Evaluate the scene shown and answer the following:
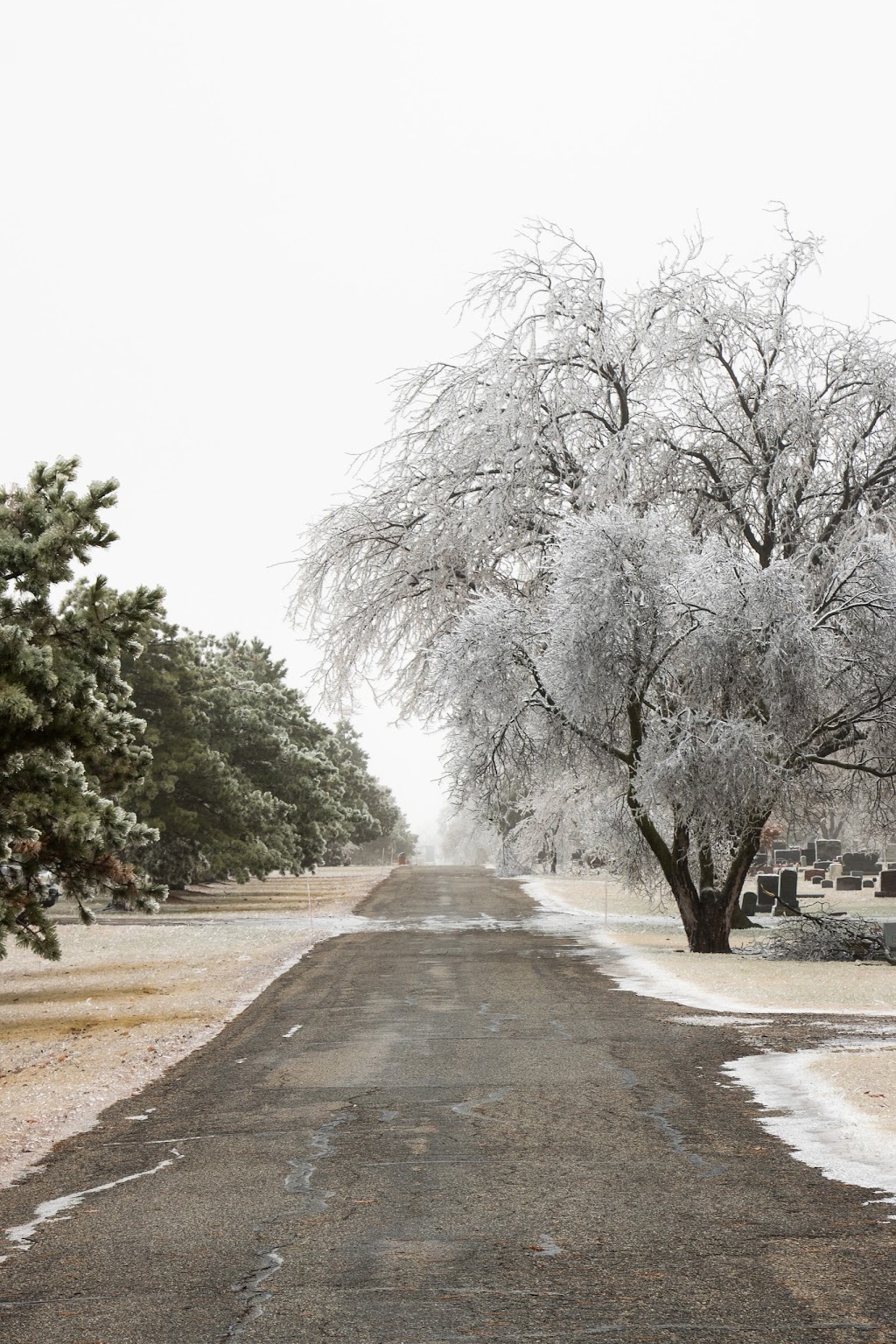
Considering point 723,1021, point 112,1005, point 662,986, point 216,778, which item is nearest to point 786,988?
point 662,986

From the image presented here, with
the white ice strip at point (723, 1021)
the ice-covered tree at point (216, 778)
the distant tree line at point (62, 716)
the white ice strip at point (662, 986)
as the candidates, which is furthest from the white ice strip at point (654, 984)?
the ice-covered tree at point (216, 778)

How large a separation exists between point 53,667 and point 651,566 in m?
12.0

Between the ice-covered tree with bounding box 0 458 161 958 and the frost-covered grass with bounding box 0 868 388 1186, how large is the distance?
167 cm

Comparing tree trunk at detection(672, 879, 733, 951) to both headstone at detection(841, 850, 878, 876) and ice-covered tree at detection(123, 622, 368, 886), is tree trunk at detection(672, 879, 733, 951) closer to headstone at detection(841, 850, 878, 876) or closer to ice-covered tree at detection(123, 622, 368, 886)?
ice-covered tree at detection(123, 622, 368, 886)

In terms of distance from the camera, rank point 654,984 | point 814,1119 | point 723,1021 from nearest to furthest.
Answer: point 814,1119, point 723,1021, point 654,984

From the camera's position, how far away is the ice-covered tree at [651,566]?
2358cm

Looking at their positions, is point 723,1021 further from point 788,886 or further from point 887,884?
point 887,884

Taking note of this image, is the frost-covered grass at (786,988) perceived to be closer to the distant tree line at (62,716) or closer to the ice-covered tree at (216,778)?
the distant tree line at (62,716)

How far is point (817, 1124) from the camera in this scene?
9.42m

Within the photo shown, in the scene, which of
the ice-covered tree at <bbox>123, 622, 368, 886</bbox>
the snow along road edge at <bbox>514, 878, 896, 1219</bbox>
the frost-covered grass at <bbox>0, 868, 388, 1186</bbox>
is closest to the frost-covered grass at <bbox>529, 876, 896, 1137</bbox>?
the snow along road edge at <bbox>514, 878, 896, 1219</bbox>

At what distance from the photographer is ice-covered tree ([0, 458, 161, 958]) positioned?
13664 mm

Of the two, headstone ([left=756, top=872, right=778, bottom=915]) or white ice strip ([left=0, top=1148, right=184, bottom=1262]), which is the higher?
headstone ([left=756, top=872, right=778, bottom=915])

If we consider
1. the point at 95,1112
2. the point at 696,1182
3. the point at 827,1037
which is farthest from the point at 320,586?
the point at 696,1182

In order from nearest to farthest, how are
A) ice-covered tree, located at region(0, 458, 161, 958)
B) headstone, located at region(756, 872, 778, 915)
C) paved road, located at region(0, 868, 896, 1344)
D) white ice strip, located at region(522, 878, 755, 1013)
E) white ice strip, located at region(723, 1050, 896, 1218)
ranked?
paved road, located at region(0, 868, 896, 1344) → white ice strip, located at region(723, 1050, 896, 1218) → ice-covered tree, located at region(0, 458, 161, 958) → white ice strip, located at region(522, 878, 755, 1013) → headstone, located at region(756, 872, 778, 915)
